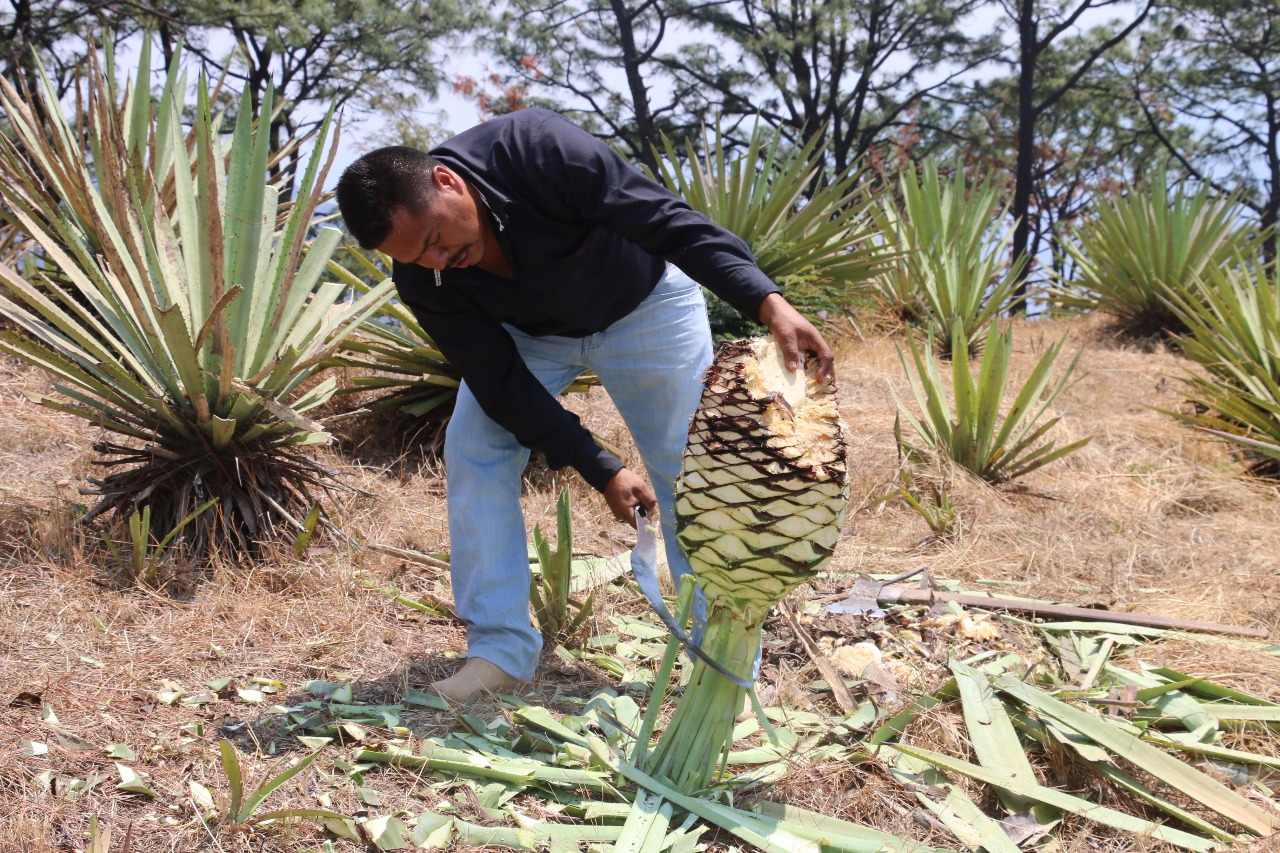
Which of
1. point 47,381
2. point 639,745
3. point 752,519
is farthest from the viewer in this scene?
point 47,381

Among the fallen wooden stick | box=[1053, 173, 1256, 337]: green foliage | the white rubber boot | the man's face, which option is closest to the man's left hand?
the man's face

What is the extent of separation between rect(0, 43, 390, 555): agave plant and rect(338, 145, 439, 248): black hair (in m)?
0.91

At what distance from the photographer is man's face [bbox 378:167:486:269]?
200 centimetres

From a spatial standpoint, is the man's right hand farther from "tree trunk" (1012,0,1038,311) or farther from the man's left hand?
"tree trunk" (1012,0,1038,311)

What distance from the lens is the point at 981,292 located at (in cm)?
665

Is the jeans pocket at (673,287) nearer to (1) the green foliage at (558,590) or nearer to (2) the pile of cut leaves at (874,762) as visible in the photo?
(1) the green foliage at (558,590)

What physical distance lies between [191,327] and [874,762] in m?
2.25

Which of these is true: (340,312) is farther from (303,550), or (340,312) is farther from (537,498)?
(537,498)

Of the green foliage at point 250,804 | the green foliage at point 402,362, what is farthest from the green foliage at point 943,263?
the green foliage at point 250,804

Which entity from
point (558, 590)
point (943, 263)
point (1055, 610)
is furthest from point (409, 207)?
point (943, 263)

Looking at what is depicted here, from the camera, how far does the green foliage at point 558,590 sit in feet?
8.25

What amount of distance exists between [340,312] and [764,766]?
209cm

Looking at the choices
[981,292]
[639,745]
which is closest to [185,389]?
[639,745]

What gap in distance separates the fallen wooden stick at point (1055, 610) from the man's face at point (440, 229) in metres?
1.65
